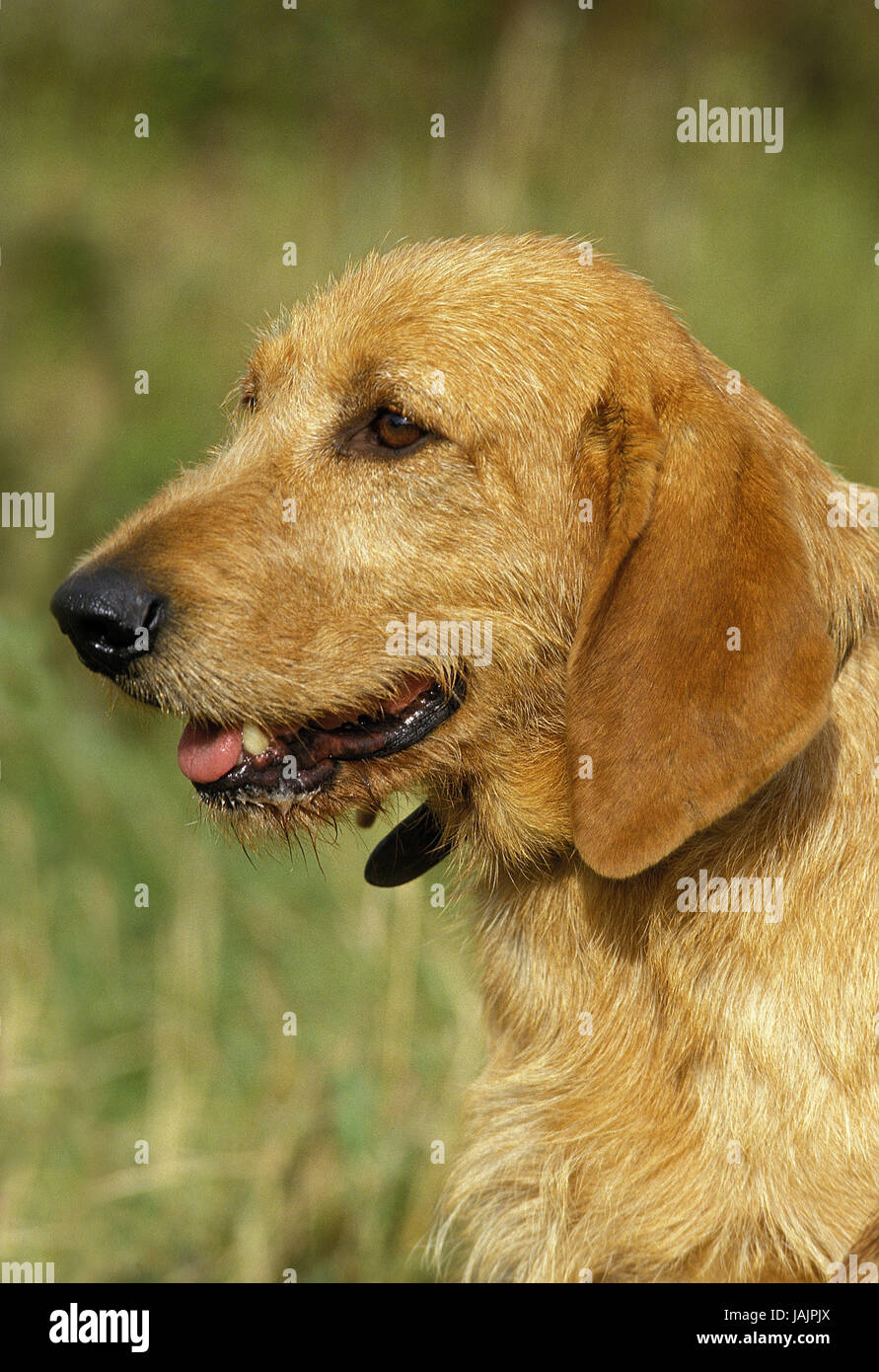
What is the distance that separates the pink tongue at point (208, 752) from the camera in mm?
3080

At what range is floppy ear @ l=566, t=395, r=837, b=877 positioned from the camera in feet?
8.64

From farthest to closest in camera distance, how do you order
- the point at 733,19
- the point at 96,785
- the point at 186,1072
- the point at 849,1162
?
1. the point at 733,19
2. the point at 96,785
3. the point at 186,1072
4. the point at 849,1162

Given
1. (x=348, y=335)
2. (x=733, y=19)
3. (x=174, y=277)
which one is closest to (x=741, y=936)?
(x=348, y=335)

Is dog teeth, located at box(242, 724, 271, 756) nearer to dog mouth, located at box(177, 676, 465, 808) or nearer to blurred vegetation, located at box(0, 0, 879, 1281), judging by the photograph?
dog mouth, located at box(177, 676, 465, 808)

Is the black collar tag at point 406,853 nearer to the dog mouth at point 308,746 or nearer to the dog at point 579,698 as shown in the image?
the dog at point 579,698

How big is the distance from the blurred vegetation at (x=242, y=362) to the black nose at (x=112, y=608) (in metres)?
0.64

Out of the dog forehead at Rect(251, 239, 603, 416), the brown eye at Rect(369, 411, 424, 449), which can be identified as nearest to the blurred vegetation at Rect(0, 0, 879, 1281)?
the dog forehead at Rect(251, 239, 603, 416)

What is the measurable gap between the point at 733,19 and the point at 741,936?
8146 millimetres

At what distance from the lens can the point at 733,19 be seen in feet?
30.5

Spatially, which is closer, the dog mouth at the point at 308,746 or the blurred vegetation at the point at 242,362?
the dog mouth at the point at 308,746

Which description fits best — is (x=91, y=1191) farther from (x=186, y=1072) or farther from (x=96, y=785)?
(x=96, y=785)

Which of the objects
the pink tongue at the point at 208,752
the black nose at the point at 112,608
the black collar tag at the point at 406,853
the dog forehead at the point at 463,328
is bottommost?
the black collar tag at the point at 406,853

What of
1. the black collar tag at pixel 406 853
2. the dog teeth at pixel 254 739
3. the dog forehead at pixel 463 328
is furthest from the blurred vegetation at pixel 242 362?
the dog forehead at pixel 463 328

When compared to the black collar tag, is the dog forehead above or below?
above
